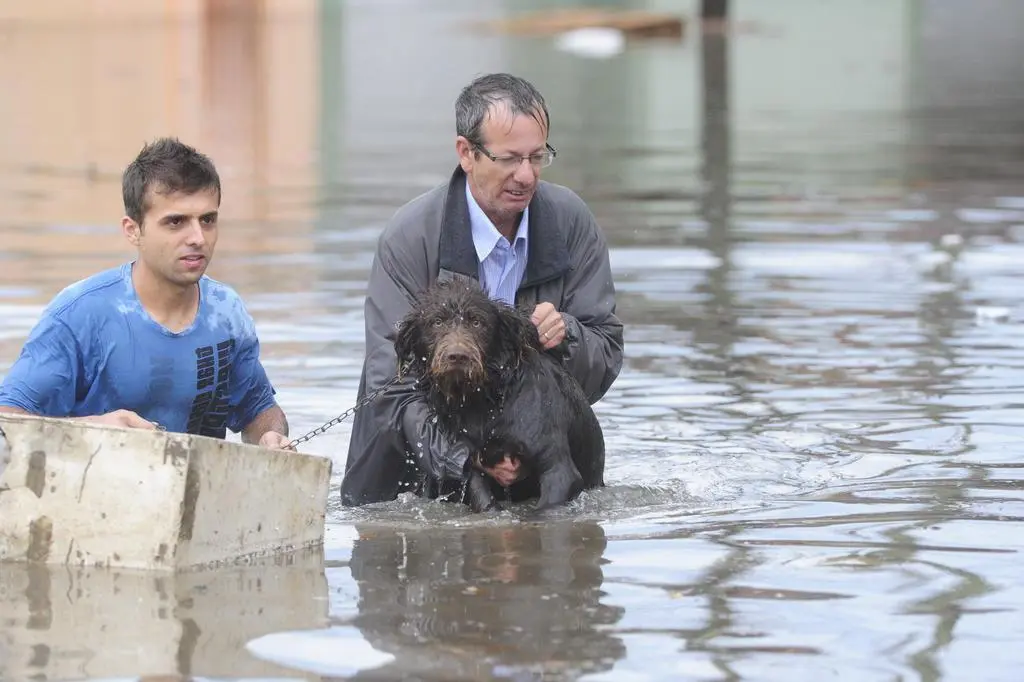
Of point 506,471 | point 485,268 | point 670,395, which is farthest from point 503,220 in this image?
point 670,395

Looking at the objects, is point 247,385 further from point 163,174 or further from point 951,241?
point 951,241

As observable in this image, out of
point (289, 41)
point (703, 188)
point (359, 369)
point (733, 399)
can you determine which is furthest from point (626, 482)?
point (289, 41)

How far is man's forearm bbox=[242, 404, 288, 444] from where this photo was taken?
677 cm

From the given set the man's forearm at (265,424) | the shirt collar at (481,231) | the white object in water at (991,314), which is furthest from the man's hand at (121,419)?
the white object in water at (991,314)

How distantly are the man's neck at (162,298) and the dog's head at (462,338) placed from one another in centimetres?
74

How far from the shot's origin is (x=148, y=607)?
5.32m

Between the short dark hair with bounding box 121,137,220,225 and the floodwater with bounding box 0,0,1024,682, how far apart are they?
124 cm

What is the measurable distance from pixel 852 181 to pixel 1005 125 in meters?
6.47

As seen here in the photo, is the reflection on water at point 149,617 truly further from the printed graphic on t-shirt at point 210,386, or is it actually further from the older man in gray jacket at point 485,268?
the older man in gray jacket at point 485,268

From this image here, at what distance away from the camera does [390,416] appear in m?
6.89

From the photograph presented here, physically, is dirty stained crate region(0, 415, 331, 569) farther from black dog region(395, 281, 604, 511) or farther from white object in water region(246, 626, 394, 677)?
black dog region(395, 281, 604, 511)

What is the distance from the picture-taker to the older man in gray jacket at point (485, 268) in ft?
22.0

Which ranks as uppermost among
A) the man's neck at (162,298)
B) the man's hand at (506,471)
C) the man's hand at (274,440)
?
the man's neck at (162,298)

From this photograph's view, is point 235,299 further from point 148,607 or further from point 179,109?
point 179,109
